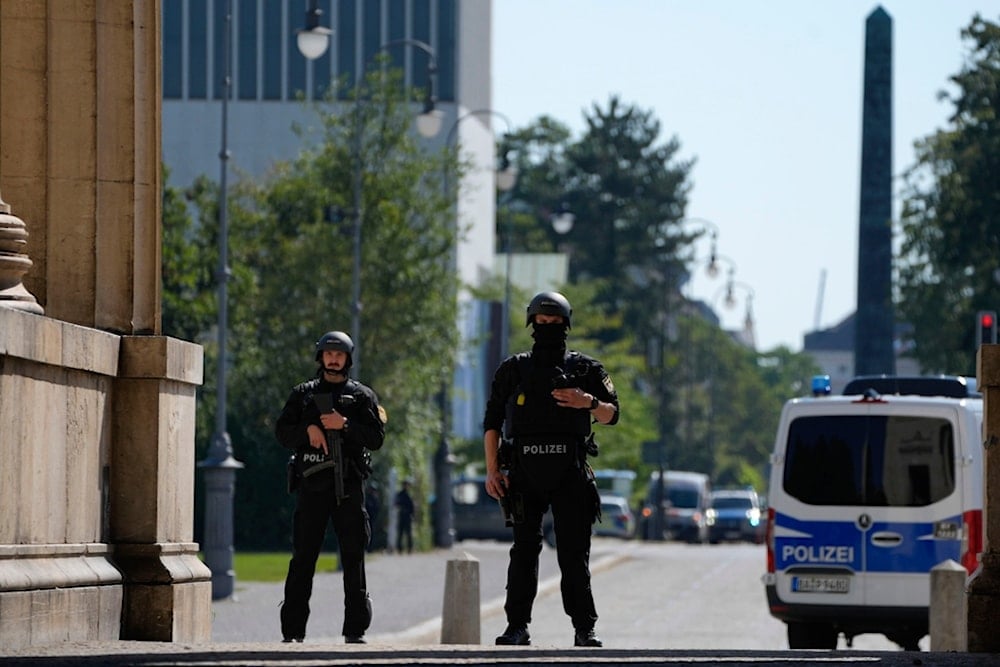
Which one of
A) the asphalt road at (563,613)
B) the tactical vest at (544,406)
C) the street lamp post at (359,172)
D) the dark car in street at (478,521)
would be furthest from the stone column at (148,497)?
the dark car in street at (478,521)

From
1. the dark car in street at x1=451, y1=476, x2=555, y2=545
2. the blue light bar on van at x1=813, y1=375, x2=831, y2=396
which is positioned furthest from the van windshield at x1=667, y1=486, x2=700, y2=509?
the blue light bar on van at x1=813, y1=375, x2=831, y2=396

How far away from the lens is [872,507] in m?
18.0

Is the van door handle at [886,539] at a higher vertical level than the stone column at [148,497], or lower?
lower

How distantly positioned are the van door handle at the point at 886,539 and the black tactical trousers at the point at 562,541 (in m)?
6.52

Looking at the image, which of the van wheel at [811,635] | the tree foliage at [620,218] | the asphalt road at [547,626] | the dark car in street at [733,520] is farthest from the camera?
the tree foliage at [620,218]

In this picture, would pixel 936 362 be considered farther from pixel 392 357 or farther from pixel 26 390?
pixel 26 390

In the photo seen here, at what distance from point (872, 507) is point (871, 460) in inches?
13.5

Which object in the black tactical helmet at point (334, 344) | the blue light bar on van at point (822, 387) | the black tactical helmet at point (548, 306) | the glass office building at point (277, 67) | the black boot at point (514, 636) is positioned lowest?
the black boot at point (514, 636)

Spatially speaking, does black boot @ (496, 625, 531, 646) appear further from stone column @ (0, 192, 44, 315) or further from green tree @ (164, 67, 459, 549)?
green tree @ (164, 67, 459, 549)

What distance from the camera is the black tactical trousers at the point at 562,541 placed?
11664 mm

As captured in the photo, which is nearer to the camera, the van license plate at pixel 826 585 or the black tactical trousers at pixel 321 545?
the black tactical trousers at pixel 321 545

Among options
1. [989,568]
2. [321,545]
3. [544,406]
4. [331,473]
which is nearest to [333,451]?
[331,473]

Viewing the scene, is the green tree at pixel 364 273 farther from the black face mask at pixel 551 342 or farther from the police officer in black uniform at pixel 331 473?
the black face mask at pixel 551 342

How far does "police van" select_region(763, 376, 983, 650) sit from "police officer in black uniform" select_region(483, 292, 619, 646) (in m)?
6.50
